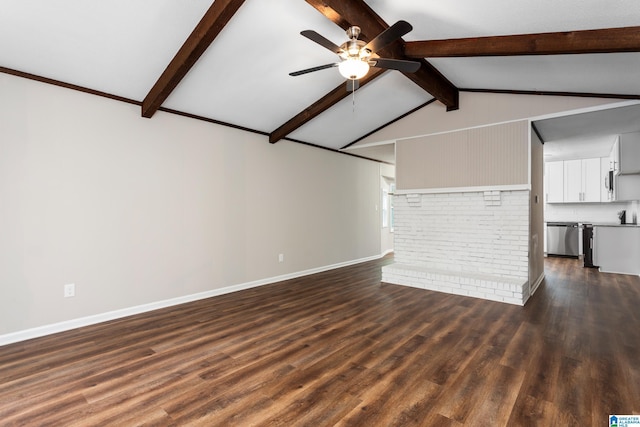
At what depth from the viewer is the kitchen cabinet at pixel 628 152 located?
5.38 m

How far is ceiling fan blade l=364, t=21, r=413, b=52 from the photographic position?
2355 mm

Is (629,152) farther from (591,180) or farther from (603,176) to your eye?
(591,180)

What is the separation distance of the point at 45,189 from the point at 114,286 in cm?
127

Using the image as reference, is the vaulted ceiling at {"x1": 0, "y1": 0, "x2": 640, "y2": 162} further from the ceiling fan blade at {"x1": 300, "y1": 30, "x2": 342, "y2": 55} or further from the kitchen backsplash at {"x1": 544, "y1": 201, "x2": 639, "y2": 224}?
the kitchen backsplash at {"x1": 544, "y1": 201, "x2": 639, "y2": 224}

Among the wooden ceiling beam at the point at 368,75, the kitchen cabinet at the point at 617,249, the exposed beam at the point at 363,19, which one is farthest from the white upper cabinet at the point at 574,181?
the exposed beam at the point at 363,19

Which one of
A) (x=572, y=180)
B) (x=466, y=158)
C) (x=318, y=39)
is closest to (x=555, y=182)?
(x=572, y=180)

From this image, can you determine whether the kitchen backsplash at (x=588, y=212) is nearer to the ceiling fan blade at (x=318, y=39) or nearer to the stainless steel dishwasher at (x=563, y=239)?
the stainless steel dishwasher at (x=563, y=239)

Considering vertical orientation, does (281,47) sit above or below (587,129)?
above

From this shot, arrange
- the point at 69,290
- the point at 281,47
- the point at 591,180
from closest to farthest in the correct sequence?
the point at 69,290 < the point at 281,47 < the point at 591,180

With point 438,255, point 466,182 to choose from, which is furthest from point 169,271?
point 466,182

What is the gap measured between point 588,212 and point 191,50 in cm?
946

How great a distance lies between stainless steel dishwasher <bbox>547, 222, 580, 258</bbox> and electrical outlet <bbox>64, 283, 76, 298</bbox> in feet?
31.2

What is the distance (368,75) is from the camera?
13.4ft

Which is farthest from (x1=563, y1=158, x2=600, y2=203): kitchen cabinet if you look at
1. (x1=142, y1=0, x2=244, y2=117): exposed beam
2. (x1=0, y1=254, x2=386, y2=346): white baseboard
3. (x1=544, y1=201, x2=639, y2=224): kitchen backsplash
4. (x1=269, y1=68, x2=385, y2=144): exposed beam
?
(x1=142, y1=0, x2=244, y2=117): exposed beam
